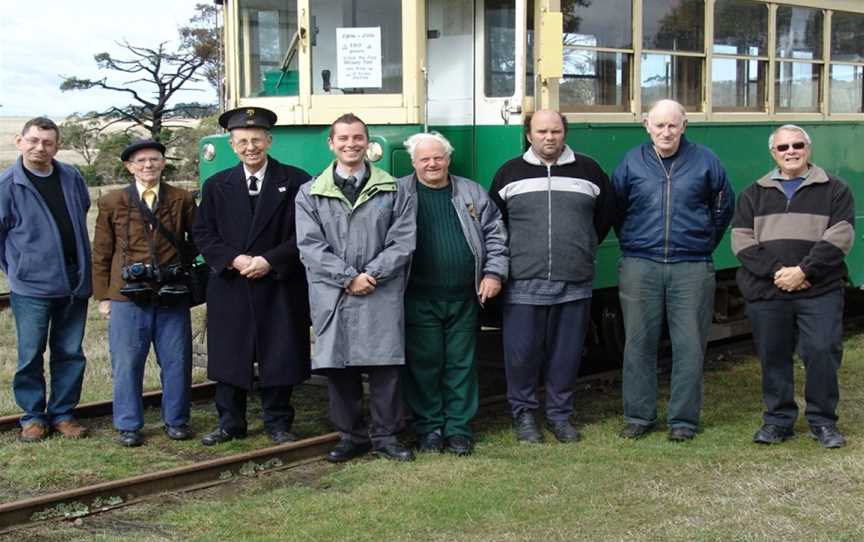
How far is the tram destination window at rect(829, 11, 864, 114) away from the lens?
966 centimetres

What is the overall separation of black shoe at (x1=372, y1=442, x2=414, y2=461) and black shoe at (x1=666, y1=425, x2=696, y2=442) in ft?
4.78

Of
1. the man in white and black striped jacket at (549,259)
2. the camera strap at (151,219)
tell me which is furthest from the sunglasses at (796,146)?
the camera strap at (151,219)

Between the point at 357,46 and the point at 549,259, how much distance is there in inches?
74.6

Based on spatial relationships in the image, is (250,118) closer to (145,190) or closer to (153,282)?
(145,190)

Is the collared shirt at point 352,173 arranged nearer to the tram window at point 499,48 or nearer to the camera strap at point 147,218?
the camera strap at point 147,218

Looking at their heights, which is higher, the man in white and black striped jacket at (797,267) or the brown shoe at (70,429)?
the man in white and black striped jacket at (797,267)

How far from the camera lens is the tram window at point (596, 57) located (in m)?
7.48

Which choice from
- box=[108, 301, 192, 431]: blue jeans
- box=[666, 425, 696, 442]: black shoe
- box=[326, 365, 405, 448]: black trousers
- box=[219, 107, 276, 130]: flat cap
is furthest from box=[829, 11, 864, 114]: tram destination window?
box=[108, 301, 192, 431]: blue jeans

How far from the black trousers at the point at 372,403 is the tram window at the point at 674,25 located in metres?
3.00

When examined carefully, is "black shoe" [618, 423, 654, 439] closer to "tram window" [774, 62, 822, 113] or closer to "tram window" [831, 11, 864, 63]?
"tram window" [774, 62, 822, 113]

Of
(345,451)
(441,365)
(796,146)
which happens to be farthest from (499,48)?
(345,451)

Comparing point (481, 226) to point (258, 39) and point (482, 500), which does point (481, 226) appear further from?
point (258, 39)

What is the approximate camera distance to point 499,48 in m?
7.35

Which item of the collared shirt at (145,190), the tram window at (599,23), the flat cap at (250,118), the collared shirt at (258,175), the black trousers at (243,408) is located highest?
the tram window at (599,23)
